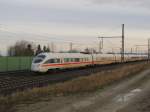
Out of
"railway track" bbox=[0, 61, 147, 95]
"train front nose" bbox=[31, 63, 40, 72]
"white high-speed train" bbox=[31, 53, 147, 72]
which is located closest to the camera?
"railway track" bbox=[0, 61, 147, 95]

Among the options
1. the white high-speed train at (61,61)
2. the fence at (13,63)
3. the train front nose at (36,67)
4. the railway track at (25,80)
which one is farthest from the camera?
the fence at (13,63)

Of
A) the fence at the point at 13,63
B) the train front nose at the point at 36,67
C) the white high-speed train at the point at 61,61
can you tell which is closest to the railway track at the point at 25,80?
the white high-speed train at the point at 61,61

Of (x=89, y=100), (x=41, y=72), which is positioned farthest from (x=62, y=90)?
(x=41, y=72)

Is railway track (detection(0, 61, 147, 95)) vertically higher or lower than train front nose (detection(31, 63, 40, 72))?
lower

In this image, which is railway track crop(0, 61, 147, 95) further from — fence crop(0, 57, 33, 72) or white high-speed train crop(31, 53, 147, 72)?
fence crop(0, 57, 33, 72)

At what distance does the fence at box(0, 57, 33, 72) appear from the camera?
5072cm

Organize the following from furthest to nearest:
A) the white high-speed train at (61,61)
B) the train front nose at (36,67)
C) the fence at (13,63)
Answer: the fence at (13,63) < the white high-speed train at (61,61) < the train front nose at (36,67)

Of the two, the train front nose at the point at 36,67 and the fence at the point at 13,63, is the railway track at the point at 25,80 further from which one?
the fence at the point at 13,63

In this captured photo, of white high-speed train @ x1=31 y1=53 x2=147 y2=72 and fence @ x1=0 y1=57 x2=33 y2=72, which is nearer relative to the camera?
white high-speed train @ x1=31 y1=53 x2=147 y2=72

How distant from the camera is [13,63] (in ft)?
179

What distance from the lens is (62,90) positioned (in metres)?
18.7

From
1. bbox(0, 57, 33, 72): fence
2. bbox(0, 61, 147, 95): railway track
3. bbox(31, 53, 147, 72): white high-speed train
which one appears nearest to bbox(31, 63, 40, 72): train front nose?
bbox(31, 53, 147, 72): white high-speed train

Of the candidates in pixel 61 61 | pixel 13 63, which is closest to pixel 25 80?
pixel 61 61

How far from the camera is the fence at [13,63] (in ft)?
166
